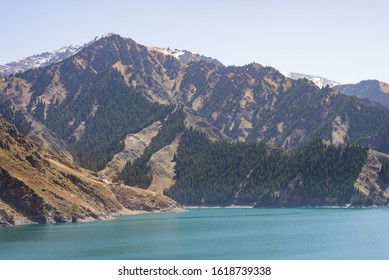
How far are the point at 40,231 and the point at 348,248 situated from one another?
92.3m

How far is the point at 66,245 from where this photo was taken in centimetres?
15200

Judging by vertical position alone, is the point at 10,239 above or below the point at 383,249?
below

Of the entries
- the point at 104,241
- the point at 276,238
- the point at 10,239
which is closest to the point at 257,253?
the point at 276,238

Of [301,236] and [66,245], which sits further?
[301,236]

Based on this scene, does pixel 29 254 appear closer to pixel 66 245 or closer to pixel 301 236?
pixel 66 245

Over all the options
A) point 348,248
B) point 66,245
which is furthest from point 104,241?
point 348,248

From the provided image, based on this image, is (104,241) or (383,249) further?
(104,241)
